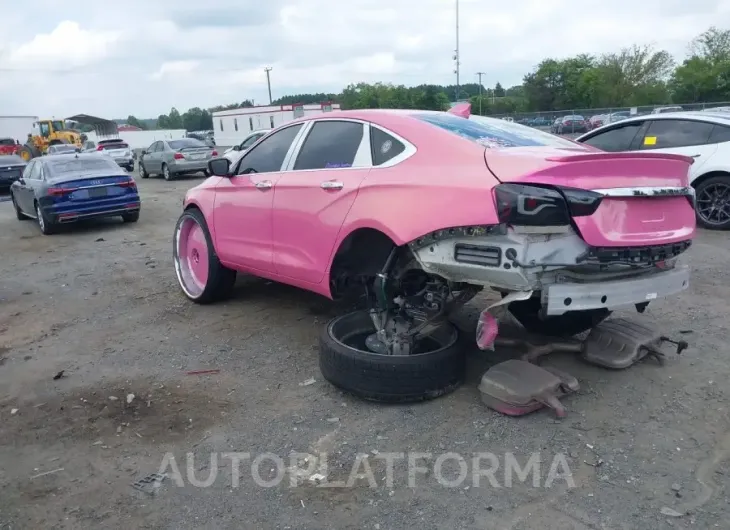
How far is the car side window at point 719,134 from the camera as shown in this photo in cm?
875

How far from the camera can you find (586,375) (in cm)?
427

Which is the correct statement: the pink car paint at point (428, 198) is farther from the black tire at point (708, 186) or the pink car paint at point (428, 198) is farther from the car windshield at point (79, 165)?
the car windshield at point (79, 165)

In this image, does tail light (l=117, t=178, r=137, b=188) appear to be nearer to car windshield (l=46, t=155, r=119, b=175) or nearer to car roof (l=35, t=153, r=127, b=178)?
car roof (l=35, t=153, r=127, b=178)

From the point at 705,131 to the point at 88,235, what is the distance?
1024cm

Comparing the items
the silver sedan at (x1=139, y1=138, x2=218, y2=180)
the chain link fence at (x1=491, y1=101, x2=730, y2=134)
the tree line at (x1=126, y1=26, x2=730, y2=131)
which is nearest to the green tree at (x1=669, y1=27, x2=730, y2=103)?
the tree line at (x1=126, y1=26, x2=730, y2=131)

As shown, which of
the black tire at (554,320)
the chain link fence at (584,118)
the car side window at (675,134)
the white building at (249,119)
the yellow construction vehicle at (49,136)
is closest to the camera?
the black tire at (554,320)

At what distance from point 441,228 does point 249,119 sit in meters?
52.5

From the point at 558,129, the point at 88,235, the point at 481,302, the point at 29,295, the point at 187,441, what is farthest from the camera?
the point at 558,129

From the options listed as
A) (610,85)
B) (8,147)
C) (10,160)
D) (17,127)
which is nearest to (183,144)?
(10,160)

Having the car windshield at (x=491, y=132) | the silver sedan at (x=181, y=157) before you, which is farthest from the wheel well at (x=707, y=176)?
the silver sedan at (x=181, y=157)

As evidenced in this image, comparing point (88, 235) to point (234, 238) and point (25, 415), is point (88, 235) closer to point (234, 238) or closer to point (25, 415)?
point (234, 238)

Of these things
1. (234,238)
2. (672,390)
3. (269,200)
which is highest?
(269,200)

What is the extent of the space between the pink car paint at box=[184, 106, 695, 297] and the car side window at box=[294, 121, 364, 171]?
83 mm

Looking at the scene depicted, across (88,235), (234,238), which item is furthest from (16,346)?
(88,235)
